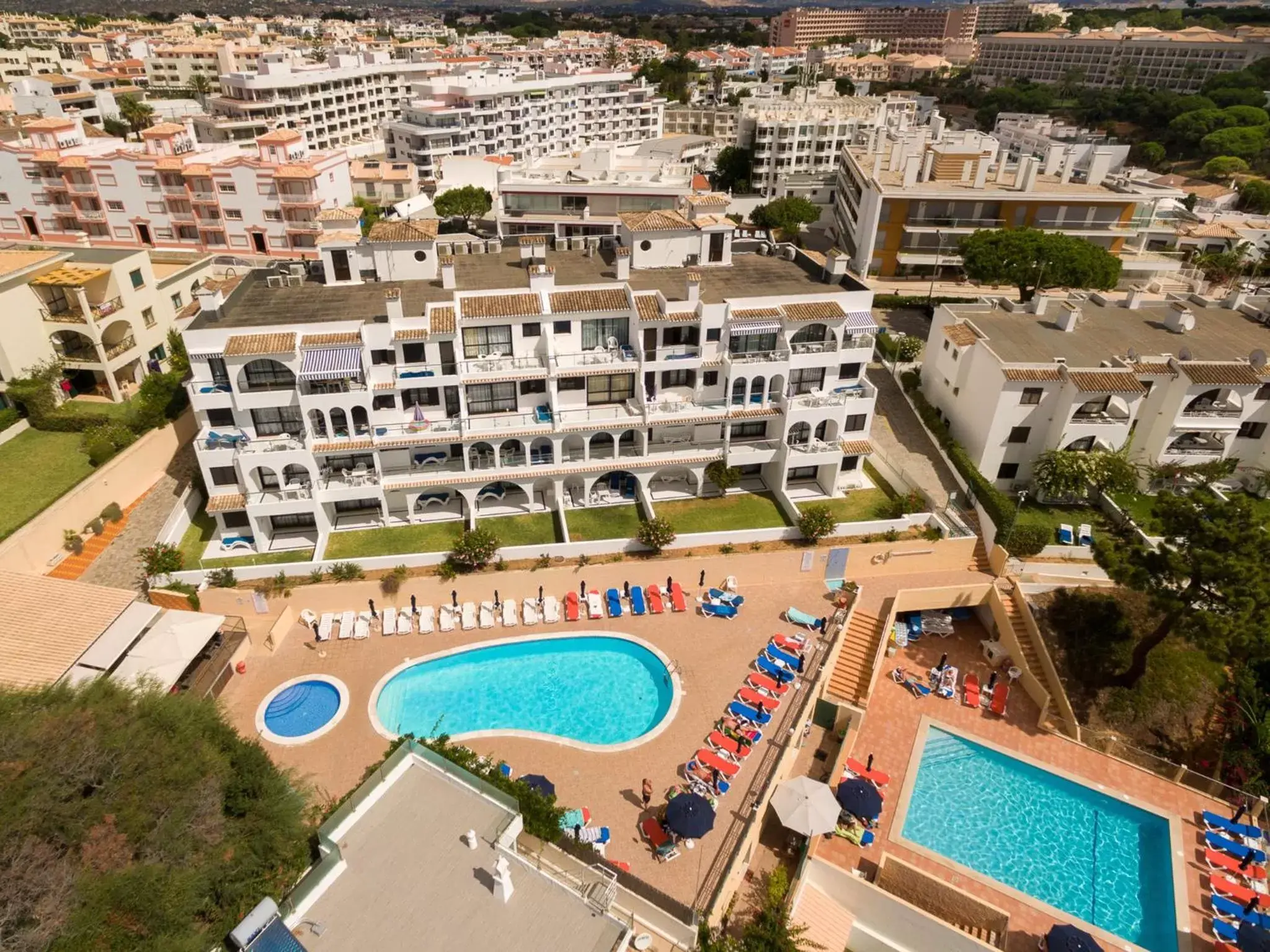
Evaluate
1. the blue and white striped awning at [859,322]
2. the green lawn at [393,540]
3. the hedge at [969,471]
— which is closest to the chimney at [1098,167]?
the hedge at [969,471]

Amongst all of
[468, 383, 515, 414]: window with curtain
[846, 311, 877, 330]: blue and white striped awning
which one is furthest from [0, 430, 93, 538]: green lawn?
[846, 311, 877, 330]: blue and white striped awning

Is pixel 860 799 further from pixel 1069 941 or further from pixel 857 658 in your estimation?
pixel 857 658

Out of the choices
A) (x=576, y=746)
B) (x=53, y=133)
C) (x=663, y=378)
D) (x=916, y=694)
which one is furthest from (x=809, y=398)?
(x=53, y=133)

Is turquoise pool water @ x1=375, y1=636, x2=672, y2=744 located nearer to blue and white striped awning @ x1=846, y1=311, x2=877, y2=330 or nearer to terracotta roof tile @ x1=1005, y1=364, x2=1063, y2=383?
blue and white striped awning @ x1=846, y1=311, x2=877, y2=330

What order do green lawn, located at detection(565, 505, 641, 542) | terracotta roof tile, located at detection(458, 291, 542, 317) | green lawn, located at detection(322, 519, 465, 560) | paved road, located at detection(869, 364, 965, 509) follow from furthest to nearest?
paved road, located at detection(869, 364, 965, 509) < green lawn, located at detection(565, 505, 641, 542) < terracotta roof tile, located at detection(458, 291, 542, 317) < green lawn, located at detection(322, 519, 465, 560)

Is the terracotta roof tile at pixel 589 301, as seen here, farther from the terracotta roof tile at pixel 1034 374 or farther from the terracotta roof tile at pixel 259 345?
the terracotta roof tile at pixel 1034 374

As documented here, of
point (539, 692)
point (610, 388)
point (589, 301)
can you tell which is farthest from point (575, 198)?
point (539, 692)
